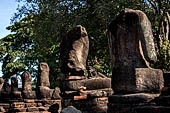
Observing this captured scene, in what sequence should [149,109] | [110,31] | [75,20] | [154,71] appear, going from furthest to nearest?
[75,20], [110,31], [154,71], [149,109]

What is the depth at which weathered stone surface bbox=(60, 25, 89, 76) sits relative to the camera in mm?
7742

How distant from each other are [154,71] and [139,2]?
9331 mm

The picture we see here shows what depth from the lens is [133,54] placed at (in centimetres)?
540

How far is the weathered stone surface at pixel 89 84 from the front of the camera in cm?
704

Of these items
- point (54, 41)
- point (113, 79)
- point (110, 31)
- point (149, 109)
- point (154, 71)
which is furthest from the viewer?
point (54, 41)

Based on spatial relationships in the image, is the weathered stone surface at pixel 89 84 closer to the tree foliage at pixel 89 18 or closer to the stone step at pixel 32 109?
the stone step at pixel 32 109

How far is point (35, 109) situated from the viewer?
368 inches

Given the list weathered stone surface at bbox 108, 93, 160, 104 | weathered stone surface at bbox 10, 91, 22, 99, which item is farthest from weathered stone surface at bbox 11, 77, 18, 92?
weathered stone surface at bbox 108, 93, 160, 104

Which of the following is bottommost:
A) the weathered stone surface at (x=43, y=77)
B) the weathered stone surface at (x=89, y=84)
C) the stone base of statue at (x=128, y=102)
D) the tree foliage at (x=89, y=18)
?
the stone base of statue at (x=128, y=102)

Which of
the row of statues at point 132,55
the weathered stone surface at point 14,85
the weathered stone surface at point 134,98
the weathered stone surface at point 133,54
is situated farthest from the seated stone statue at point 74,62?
the weathered stone surface at point 14,85

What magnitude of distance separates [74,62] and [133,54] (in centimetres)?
267

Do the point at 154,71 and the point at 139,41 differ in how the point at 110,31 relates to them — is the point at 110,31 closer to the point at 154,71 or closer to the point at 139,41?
the point at 139,41

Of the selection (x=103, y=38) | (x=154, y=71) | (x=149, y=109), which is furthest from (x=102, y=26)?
(x=149, y=109)

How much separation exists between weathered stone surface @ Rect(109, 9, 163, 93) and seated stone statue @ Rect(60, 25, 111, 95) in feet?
6.07
